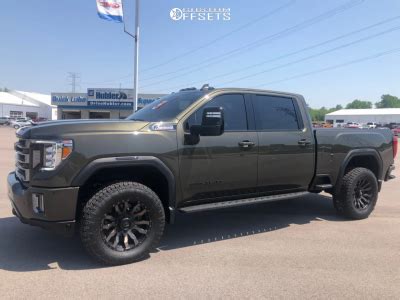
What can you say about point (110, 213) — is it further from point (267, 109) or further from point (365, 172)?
point (365, 172)

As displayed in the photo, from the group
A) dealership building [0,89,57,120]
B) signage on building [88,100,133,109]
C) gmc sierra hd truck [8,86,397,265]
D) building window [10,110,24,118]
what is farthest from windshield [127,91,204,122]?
building window [10,110,24,118]

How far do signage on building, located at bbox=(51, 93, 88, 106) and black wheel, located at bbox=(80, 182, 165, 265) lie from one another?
5618cm

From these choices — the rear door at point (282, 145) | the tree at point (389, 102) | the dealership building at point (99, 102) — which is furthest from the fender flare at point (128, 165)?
the tree at point (389, 102)

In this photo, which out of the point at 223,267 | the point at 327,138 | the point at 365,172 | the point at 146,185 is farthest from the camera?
the point at 365,172

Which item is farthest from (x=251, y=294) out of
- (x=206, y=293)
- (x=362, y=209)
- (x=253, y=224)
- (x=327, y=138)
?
(x=362, y=209)

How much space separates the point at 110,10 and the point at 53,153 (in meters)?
18.3

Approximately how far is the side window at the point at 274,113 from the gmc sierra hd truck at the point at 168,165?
18 millimetres

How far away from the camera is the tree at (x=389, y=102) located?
187 m

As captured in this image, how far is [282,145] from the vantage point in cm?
570

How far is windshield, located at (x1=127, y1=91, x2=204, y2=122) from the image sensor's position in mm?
5086

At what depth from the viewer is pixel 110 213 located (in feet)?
14.6

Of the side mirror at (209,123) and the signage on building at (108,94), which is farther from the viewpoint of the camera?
the signage on building at (108,94)

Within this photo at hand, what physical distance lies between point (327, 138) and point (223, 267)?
2931 millimetres

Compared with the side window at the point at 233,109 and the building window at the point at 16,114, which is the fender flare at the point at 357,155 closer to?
the side window at the point at 233,109
